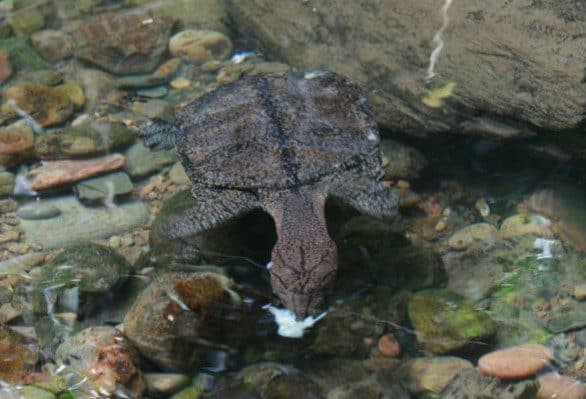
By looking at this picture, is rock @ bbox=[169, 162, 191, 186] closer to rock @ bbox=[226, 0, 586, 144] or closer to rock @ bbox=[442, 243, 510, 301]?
rock @ bbox=[226, 0, 586, 144]

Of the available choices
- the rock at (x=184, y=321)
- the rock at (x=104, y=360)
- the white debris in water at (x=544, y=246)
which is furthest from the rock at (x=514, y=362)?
Answer: the rock at (x=104, y=360)

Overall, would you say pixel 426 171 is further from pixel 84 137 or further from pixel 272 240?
pixel 84 137

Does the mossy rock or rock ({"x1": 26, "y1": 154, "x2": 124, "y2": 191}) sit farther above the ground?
rock ({"x1": 26, "y1": 154, "x2": 124, "y2": 191})

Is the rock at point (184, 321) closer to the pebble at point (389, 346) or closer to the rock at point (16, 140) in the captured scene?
the pebble at point (389, 346)

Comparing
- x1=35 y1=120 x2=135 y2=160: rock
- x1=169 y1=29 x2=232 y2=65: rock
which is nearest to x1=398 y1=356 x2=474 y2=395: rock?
x1=35 y1=120 x2=135 y2=160: rock

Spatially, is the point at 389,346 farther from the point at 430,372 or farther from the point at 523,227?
the point at 523,227

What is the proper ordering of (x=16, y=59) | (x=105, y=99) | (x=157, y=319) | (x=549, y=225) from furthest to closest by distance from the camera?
(x=16, y=59) → (x=105, y=99) → (x=549, y=225) → (x=157, y=319)

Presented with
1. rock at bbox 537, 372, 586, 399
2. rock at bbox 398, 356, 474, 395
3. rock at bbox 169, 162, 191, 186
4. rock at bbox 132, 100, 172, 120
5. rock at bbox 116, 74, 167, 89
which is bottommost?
rock at bbox 398, 356, 474, 395

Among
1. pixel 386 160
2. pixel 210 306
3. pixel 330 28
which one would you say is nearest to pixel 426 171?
pixel 386 160

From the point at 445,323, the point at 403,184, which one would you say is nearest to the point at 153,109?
the point at 403,184
